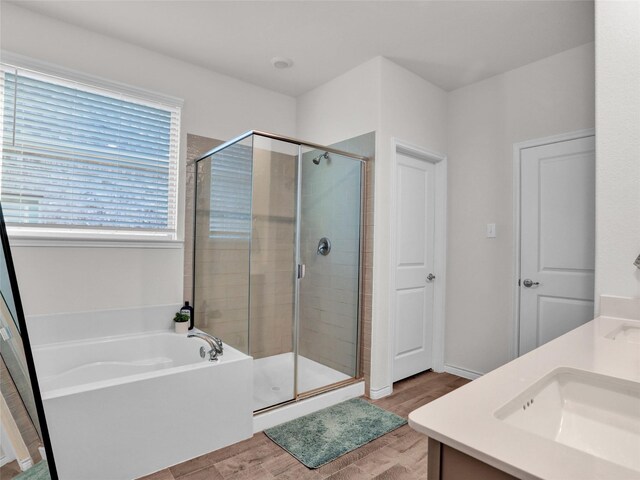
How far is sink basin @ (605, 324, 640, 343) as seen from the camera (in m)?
1.46

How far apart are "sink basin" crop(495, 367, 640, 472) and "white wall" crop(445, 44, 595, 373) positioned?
216 cm

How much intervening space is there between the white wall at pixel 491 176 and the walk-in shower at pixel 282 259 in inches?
38.3

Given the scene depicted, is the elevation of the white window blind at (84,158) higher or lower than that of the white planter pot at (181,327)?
higher


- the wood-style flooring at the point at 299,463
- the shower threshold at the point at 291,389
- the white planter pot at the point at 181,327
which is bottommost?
the wood-style flooring at the point at 299,463

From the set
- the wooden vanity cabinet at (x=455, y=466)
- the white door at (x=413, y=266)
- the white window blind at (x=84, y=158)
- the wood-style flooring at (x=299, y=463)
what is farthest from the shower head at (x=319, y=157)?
the wooden vanity cabinet at (x=455, y=466)

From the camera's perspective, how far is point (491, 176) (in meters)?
3.10

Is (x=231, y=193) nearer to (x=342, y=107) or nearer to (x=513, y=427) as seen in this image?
(x=342, y=107)

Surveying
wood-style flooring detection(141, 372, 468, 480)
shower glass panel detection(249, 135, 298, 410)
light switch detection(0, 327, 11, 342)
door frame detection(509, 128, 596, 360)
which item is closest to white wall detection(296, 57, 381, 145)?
shower glass panel detection(249, 135, 298, 410)

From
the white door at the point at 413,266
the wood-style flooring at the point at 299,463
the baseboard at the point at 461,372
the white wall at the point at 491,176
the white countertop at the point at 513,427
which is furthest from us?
the baseboard at the point at 461,372

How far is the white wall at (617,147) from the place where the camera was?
1.71 meters

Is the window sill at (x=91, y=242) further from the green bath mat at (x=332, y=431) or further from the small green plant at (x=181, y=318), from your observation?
the green bath mat at (x=332, y=431)

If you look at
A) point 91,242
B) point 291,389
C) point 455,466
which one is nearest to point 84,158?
point 91,242

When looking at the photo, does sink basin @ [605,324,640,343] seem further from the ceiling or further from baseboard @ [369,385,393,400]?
the ceiling

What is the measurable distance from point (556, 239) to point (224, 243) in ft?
7.92
